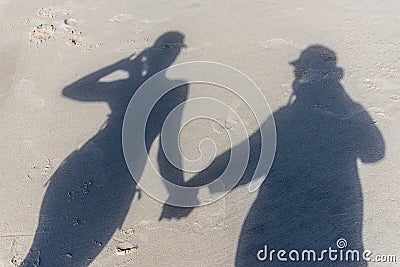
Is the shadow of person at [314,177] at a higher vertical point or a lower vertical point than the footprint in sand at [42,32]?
lower

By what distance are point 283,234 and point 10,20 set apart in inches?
242

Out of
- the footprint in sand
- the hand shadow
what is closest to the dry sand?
the footprint in sand

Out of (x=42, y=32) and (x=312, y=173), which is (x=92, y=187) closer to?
(x=312, y=173)

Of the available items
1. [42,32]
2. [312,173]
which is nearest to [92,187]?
[312,173]

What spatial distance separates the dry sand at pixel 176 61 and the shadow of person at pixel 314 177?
0.15 m

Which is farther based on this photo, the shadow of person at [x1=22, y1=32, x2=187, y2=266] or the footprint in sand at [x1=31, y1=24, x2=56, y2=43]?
the footprint in sand at [x1=31, y1=24, x2=56, y2=43]

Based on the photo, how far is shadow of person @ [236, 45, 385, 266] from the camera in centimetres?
463

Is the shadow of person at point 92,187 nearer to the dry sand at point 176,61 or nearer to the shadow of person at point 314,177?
the dry sand at point 176,61

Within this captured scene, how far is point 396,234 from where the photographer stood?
15.2 ft

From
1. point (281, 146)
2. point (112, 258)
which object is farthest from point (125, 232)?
point (281, 146)

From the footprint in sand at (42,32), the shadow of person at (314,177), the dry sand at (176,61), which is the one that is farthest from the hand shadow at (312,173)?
the footprint in sand at (42,32)

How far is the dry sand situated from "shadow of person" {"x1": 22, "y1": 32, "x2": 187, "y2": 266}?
0.30 ft

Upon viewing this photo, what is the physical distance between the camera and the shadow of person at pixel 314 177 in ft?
15.2

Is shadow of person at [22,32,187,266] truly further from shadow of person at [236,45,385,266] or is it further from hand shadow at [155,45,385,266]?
shadow of person at [236,45,385,266]
